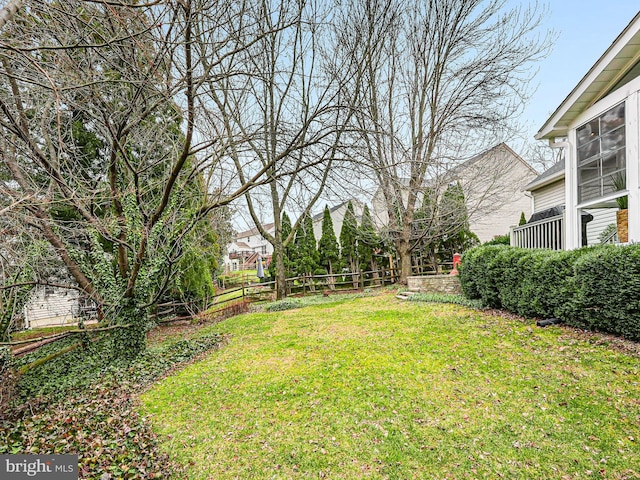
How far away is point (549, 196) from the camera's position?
33.9 ft

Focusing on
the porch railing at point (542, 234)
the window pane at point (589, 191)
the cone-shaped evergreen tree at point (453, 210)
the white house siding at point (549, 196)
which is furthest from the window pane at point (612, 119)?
the white house siding at point (549, 196)

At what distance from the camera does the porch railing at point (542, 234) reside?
6.82 metres

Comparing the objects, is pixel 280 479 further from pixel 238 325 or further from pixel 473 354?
pixel 238 325

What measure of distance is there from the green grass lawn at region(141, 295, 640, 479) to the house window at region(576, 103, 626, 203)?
3.08 meters

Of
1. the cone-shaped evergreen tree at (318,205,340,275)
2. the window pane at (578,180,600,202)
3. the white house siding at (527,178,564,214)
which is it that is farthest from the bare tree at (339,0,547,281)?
the cone-shaped evergreen tree at (318,205,340,275)

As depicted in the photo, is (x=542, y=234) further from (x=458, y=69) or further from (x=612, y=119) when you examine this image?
(x=458, y=69)

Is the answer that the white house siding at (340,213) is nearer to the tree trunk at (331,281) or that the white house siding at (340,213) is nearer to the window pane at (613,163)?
the tree trunk at (331,281)

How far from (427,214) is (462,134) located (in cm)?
317

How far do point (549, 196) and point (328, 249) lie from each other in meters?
8.75

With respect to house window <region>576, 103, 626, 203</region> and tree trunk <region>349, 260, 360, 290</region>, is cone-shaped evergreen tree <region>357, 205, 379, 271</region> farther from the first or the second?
house window <region>576, 103, 626, 203</region>

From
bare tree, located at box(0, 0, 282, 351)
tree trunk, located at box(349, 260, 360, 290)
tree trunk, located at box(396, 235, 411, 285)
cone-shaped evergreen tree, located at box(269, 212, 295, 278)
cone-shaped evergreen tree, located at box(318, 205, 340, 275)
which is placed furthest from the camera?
cone-shaped evergreen tree, located at box(318, 205, 340, 275)

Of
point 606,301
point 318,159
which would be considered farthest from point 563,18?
point 318,159

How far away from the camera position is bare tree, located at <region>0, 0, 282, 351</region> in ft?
8.51

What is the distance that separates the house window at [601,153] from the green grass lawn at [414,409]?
308 cm
